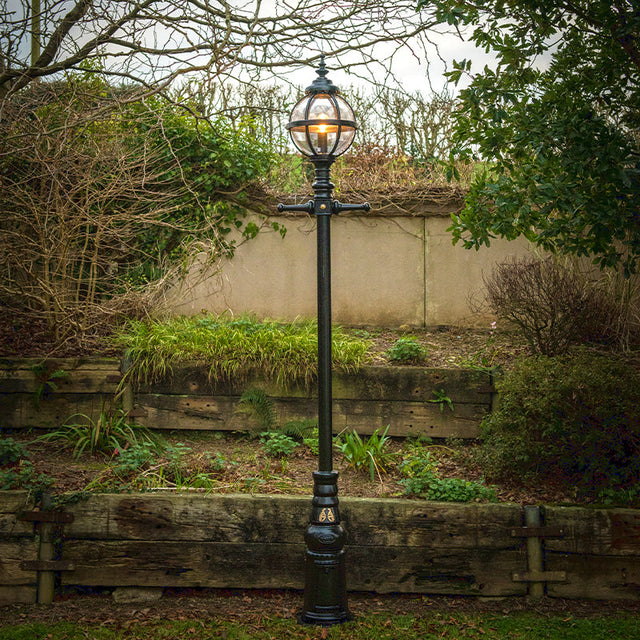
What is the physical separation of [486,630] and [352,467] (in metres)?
1.83

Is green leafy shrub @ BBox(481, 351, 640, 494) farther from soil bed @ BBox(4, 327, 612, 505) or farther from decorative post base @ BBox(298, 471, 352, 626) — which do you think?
decorative post base @ BBox(298, 471, 352, 626)

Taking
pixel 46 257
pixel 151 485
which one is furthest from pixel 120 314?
pixel 151 485

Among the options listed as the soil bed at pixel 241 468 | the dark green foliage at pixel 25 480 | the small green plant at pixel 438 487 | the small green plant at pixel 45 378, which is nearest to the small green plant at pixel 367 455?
the soil bed at pixel 241 468

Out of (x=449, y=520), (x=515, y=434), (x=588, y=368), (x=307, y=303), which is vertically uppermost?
(x=307, y=303)

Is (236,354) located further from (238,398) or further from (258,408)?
(258,408)

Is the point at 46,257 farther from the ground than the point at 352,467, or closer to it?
farther from the ground

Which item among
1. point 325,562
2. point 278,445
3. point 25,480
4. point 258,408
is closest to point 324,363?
point 325,562

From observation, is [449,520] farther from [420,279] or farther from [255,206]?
[255,206]

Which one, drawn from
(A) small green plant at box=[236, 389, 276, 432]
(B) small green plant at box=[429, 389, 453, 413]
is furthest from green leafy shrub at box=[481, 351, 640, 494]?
(A) small green plant at box=[236, 389, 276, 432]

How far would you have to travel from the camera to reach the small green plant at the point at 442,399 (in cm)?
654

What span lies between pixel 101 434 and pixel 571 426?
13.3 feet

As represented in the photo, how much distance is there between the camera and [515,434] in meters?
5.56

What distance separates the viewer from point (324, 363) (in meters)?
4.51

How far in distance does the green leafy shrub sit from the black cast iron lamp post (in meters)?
1.78
